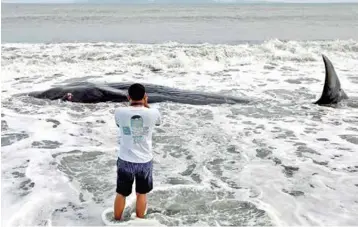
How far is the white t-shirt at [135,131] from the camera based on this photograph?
481 cm

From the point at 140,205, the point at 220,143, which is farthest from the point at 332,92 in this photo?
the point at 140,205

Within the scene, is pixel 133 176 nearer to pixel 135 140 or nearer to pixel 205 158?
pixel 135 140

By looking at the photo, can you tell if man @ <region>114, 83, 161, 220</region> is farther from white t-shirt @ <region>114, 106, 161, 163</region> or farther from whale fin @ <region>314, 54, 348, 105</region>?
whale fin @ <region>314, 54, 348, 105</region>

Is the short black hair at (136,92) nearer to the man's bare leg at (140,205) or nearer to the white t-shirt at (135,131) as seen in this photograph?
the white t-shirt at (135,131)

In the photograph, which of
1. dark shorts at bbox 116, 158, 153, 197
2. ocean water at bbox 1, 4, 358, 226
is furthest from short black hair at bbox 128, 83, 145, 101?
ocean water at bbox 1, 4, 358, 226

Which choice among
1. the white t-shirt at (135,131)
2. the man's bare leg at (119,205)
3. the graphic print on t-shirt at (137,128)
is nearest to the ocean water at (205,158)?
the man's bare leg at (119,205)

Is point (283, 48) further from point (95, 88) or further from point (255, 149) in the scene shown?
point (255, 149)

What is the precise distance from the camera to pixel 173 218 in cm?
509

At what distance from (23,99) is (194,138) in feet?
17.3

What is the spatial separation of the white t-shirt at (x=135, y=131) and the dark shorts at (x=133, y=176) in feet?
0.21

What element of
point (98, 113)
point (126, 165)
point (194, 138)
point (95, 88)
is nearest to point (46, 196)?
point (126, 165)

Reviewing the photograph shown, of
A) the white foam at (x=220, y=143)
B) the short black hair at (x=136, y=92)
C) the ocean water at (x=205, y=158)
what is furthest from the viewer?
the white foam at (x=220, y=143)

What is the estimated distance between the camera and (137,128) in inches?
190

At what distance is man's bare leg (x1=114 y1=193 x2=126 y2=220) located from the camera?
498cm
